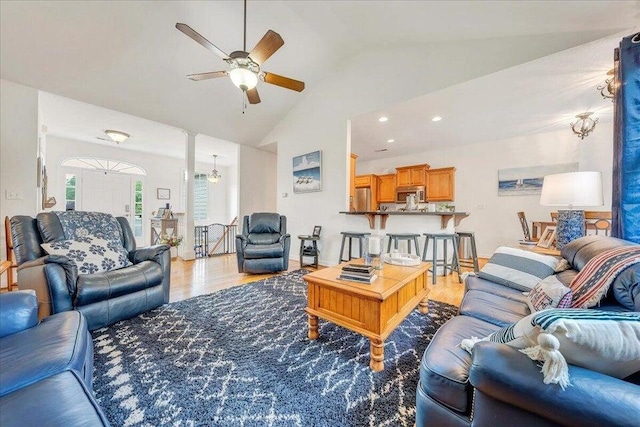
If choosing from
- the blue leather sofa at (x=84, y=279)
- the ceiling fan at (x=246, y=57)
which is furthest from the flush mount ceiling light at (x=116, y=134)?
the ceiling fan at (x=246, y=57)

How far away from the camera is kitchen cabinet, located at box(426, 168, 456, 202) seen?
17.7ft

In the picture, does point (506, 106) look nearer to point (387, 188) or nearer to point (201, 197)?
point (387, 188)

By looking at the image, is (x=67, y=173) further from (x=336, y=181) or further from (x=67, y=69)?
(x=336, y=181)

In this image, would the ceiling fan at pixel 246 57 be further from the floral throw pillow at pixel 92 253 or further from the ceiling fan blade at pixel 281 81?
the floral throw pillow at pixel 92 253

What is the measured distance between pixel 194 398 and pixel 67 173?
22.2 ft

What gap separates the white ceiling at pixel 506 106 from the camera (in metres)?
2.60

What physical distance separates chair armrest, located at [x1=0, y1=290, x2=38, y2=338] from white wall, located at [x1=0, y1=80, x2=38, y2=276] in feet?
10.3

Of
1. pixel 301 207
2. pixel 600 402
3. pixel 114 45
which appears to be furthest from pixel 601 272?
pixel 114 45

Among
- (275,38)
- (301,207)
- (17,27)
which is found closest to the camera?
(275,38)

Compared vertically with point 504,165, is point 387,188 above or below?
below

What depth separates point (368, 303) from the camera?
1.56 metres

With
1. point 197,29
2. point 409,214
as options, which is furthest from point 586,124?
point 197,29

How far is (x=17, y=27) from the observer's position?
101 inches

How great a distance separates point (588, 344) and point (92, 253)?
307 centimetres
